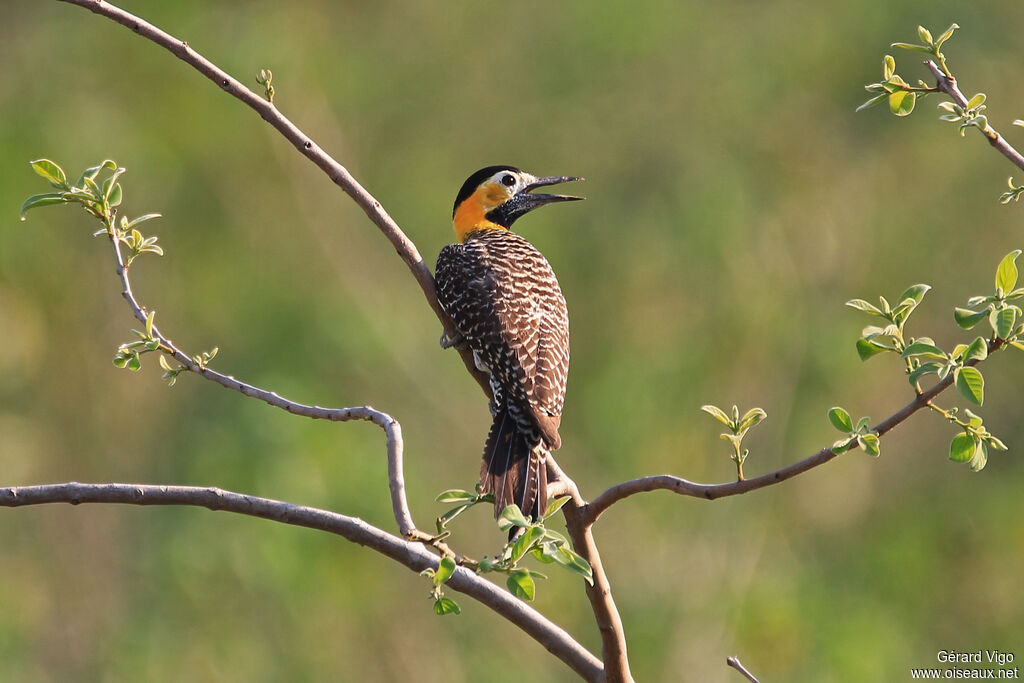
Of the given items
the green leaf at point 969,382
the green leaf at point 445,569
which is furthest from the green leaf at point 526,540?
the green leaf at point 969,382

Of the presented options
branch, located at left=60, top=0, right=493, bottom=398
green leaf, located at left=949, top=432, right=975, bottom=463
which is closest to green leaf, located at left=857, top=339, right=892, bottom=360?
green leaf, located at left=949, top=432, right=975, bottom=463

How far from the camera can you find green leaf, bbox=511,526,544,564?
267cm

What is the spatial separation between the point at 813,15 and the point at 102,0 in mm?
9976

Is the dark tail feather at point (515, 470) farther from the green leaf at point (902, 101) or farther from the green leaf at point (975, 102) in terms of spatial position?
the green leaf at point (975, 102)

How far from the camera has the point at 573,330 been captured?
1069 centimetres

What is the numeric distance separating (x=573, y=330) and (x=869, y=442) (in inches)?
311

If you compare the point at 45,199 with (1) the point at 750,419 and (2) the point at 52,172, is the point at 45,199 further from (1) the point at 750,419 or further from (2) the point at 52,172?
(1) the point at 750,419

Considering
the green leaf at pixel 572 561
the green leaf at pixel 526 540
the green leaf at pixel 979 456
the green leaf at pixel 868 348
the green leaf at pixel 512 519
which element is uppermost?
the green leaf at pixel 868 348

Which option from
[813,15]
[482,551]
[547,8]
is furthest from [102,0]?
[813,15]

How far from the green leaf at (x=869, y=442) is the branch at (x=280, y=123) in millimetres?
1796

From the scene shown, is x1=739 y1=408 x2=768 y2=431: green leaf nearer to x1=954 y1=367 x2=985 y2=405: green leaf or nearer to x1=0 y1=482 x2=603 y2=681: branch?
x1=954 y1=367 x2=985 y2=405: green leaf

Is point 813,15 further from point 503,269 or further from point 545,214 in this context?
point 503,269

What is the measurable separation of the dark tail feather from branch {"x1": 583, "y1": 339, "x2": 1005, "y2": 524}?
69 centimetres

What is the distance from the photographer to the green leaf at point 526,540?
2.67 meters
